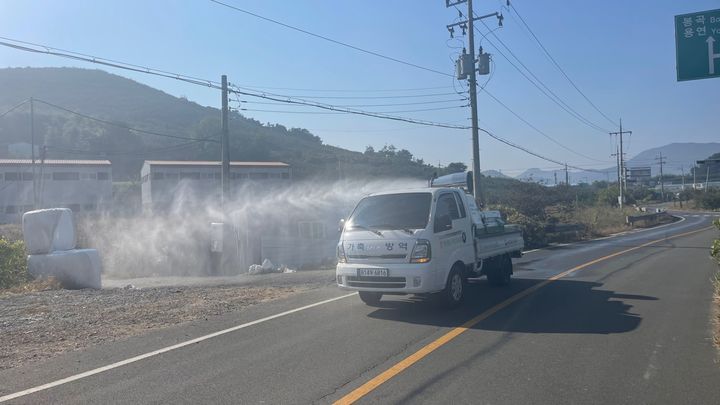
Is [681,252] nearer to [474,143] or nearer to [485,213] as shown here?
[474,143]

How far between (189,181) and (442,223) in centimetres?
3755

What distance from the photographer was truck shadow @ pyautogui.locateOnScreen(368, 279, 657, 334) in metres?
7.79

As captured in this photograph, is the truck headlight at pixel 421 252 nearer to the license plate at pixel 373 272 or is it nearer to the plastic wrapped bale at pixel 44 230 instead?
the license plate at pixel 373 272

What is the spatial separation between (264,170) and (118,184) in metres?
24.8

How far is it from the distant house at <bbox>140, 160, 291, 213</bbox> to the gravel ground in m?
28.8

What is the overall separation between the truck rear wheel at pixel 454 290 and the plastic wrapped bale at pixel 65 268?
10542 mm

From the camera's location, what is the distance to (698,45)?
13.0 metres

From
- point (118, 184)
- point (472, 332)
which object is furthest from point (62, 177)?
point (472, 332)

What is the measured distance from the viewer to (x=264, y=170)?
1817 inches

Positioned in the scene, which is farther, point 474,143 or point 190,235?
point 190,235

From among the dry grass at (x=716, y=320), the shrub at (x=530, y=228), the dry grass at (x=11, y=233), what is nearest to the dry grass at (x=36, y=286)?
the dry grass at (x=716, y=320)

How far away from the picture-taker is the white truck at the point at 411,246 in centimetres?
844

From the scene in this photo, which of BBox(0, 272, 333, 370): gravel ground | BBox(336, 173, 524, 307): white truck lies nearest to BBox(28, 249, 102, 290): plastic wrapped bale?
BBox(0, 272, 333, 370): gravel ground

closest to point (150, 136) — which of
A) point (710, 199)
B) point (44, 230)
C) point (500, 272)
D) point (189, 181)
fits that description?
point (189, 181)
